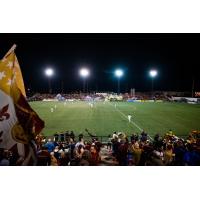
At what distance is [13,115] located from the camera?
25.4ft

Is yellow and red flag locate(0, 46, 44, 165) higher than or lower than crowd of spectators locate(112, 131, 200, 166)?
higher

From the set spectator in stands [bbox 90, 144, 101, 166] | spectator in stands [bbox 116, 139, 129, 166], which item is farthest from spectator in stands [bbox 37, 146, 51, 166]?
spectator in stands [bbox 116, 139, 129, 166]

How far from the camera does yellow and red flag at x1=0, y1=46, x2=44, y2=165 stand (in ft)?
24.9

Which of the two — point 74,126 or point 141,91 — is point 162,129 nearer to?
point 74,126

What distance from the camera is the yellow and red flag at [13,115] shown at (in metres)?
7.59

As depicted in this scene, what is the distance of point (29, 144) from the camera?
7691 millimetres

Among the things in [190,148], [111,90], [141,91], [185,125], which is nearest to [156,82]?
[141,91]

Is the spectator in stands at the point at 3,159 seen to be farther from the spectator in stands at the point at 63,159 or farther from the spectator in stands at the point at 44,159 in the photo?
the spectator in stands at the point at 63,159

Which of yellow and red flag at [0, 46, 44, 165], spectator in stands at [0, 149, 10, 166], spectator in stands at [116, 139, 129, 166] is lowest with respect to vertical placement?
spectator in stands at [116, 139, 129, 166]

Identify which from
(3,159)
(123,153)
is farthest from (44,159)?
(123,153)

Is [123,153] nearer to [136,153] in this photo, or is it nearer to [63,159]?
[136,153]

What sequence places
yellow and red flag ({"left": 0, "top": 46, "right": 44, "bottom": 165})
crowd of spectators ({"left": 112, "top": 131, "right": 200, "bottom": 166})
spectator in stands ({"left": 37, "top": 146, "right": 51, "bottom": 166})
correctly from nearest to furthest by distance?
yellow and red flag ({"left": 0, "top": 46, "right": 44, "bottom": 165}) → spectator in stands ({"left": 37, "top": 146, "right": 51, "bottom": 166}) → crowd of spectators ({"left": 112, "top": 131, "right": 200, "bottom": 166})

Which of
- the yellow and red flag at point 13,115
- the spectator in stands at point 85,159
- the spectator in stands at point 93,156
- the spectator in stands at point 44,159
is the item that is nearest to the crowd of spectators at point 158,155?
the spectator in stands at point 93,156

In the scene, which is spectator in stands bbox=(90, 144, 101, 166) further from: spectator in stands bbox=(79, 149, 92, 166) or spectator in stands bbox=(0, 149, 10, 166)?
spectator in stands bbox=(0, 149, 10, 166)
